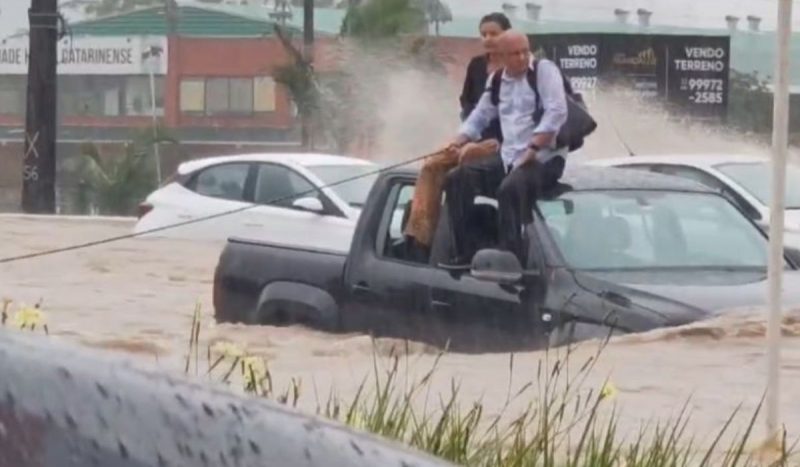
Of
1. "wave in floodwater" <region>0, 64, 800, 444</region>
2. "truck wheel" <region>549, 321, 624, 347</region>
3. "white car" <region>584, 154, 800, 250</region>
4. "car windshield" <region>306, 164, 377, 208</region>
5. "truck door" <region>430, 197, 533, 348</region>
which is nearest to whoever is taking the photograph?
"wave in floodwater" <region>0, 64, 800, 444</region>

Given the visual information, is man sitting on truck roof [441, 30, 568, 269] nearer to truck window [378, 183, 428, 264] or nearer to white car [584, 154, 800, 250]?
truck window [378, 183, 428, 264]

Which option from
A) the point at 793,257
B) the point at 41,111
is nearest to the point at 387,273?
the point at 793,257

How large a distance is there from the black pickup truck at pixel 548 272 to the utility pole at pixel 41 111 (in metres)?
16.2

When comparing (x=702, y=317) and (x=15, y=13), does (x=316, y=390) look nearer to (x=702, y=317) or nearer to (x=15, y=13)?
(x=702, y=317)

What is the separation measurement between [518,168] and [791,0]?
11.4ft

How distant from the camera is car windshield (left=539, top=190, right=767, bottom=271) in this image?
10.2 metres

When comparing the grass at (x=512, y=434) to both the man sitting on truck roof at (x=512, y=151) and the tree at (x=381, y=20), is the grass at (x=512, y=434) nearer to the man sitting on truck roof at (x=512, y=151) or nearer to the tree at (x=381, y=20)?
the man sitting on truck roof at (x=512, y=151)

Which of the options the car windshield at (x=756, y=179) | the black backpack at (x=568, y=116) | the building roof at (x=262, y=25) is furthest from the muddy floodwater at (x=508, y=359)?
the building roof at (x=262, y=25)

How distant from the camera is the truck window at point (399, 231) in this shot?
10734mm

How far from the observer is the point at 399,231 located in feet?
36.2

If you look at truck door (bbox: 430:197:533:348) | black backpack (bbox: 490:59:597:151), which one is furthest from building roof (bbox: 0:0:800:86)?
truck door (bbox: 430:197:533:348)

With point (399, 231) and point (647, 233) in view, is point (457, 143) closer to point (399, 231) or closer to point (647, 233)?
point (399, 231)

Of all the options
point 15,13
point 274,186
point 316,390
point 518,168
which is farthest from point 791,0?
point 15,13

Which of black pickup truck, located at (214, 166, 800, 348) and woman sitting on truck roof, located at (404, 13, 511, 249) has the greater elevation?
woman sitting on truck roof, located at (404, 13, 511, 249)
